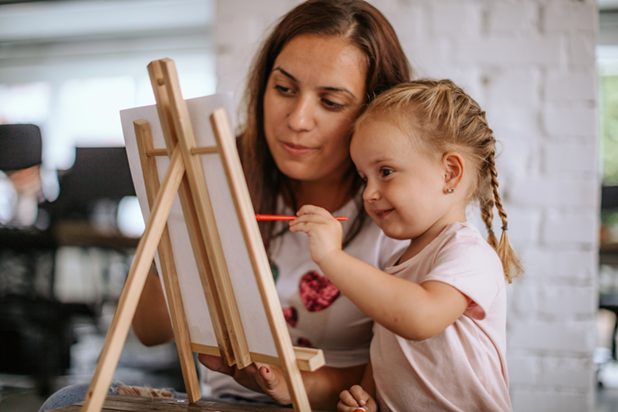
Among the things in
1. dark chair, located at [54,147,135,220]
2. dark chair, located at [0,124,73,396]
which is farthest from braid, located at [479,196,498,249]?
dark chair, located at [0,124,73,396]

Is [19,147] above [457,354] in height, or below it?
above

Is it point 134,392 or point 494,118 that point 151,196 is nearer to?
point 134,392

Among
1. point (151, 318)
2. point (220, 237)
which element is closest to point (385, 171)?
point (220, 237)

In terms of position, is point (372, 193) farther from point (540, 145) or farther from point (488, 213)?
point (540, 145)

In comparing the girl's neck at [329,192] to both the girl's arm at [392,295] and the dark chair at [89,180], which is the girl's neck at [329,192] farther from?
the dark chair at [89,180]

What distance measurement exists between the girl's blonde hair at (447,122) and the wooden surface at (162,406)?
47 centimetres

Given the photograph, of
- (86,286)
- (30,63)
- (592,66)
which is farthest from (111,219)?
(30,63)

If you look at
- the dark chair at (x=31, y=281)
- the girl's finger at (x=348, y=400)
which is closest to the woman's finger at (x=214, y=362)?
the girl's finger at (x=348, y=400)

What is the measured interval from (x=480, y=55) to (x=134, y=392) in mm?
1151

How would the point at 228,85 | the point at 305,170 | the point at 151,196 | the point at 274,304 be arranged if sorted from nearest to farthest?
the point at 274,304, the point at 151,196, the point at 305,170, the point at 228,85

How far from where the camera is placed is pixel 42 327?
2.66 metres

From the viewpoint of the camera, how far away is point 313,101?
1.06 m

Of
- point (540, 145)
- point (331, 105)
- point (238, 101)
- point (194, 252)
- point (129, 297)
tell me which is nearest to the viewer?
point (129, 297)

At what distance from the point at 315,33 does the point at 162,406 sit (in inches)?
27.4
